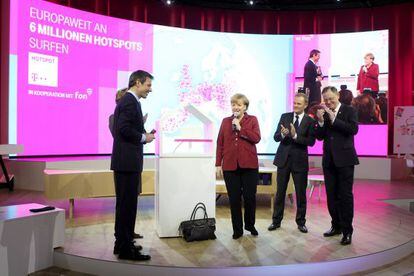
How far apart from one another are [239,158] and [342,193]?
97cm

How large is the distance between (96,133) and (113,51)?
1.60 meters

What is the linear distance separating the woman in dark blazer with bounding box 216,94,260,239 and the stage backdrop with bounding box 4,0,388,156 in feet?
3.34

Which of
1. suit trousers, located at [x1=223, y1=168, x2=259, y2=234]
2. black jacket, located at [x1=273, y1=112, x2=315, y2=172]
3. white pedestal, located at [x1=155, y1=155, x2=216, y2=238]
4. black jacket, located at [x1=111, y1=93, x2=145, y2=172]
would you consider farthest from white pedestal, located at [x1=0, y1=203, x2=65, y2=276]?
black jacket, located at [x1=273, y1=112, x2=315, y2=172]

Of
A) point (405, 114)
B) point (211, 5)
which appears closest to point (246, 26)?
point (211, 5)

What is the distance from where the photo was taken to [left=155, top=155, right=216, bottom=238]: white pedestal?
3.82 meters

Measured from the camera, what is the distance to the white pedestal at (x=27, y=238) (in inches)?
114

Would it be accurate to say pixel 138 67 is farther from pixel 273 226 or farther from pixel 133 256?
pixel 133 256

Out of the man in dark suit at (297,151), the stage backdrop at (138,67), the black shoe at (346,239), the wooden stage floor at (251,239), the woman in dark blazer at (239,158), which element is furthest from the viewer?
the stage backdrop at (138,67)

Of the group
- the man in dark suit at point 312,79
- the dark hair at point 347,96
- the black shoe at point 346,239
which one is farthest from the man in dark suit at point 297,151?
the dark hair at point 347,96

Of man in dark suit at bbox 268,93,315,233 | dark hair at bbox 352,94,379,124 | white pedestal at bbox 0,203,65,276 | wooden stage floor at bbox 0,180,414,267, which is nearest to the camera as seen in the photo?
white pedestal at bbox 0,203,65,276

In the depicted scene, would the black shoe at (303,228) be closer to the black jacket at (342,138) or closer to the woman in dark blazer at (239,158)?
the woman in dark blazer at (239,158)

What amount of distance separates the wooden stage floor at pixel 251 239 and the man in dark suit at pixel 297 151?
35cm

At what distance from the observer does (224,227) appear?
14.2 ft

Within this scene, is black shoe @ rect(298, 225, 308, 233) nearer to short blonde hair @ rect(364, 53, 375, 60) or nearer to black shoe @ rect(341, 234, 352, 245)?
black shoe @ rect(341, 234, 352, 245)
